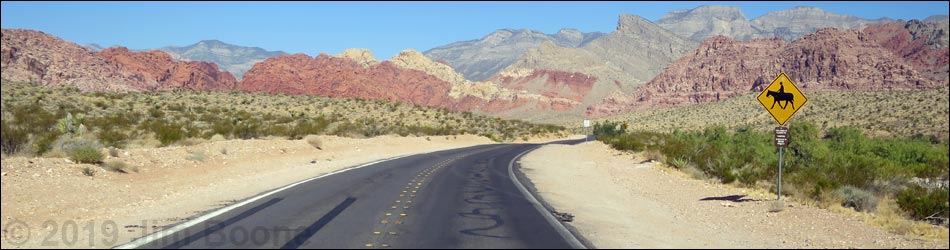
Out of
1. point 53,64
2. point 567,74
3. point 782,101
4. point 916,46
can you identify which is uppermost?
point 916,46

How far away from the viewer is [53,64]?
90625 mm

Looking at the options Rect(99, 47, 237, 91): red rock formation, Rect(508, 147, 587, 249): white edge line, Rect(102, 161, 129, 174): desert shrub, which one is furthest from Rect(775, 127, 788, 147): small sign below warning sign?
Rect(99, 47, 237, 91): red rock formation

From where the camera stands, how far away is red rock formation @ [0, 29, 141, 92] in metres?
83.3

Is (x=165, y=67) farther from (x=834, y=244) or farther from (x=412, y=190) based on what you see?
(x=834, y=244)

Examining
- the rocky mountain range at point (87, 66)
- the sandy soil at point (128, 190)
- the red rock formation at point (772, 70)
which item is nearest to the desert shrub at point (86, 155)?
the sandy soil at point (128, 190)

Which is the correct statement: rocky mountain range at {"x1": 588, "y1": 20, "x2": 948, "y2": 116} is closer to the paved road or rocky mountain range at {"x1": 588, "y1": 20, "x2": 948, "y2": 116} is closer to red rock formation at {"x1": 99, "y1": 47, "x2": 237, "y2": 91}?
red rock formation at {"x1": 99, "y1": 47, "x2": 237, "y2": 91}

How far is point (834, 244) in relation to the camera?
29.6 ft

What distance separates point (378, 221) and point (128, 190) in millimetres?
8179

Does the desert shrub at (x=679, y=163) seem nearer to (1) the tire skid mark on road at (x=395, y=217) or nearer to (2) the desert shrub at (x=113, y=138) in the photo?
(1) the tire skid mark on road at (x=395, y=217)

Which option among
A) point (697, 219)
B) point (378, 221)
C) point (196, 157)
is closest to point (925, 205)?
point (697, 219)

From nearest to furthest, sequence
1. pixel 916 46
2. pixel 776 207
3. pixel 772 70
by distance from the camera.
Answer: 1. pixel 776 207
2. pixel 772 70
3. pixel 916 46

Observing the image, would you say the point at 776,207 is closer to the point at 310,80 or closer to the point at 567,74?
the point at 310,80

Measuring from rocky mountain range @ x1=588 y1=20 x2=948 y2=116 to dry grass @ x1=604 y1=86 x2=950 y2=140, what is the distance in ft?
65.9

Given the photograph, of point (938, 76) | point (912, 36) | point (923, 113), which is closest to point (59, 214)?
point (923, 113)
